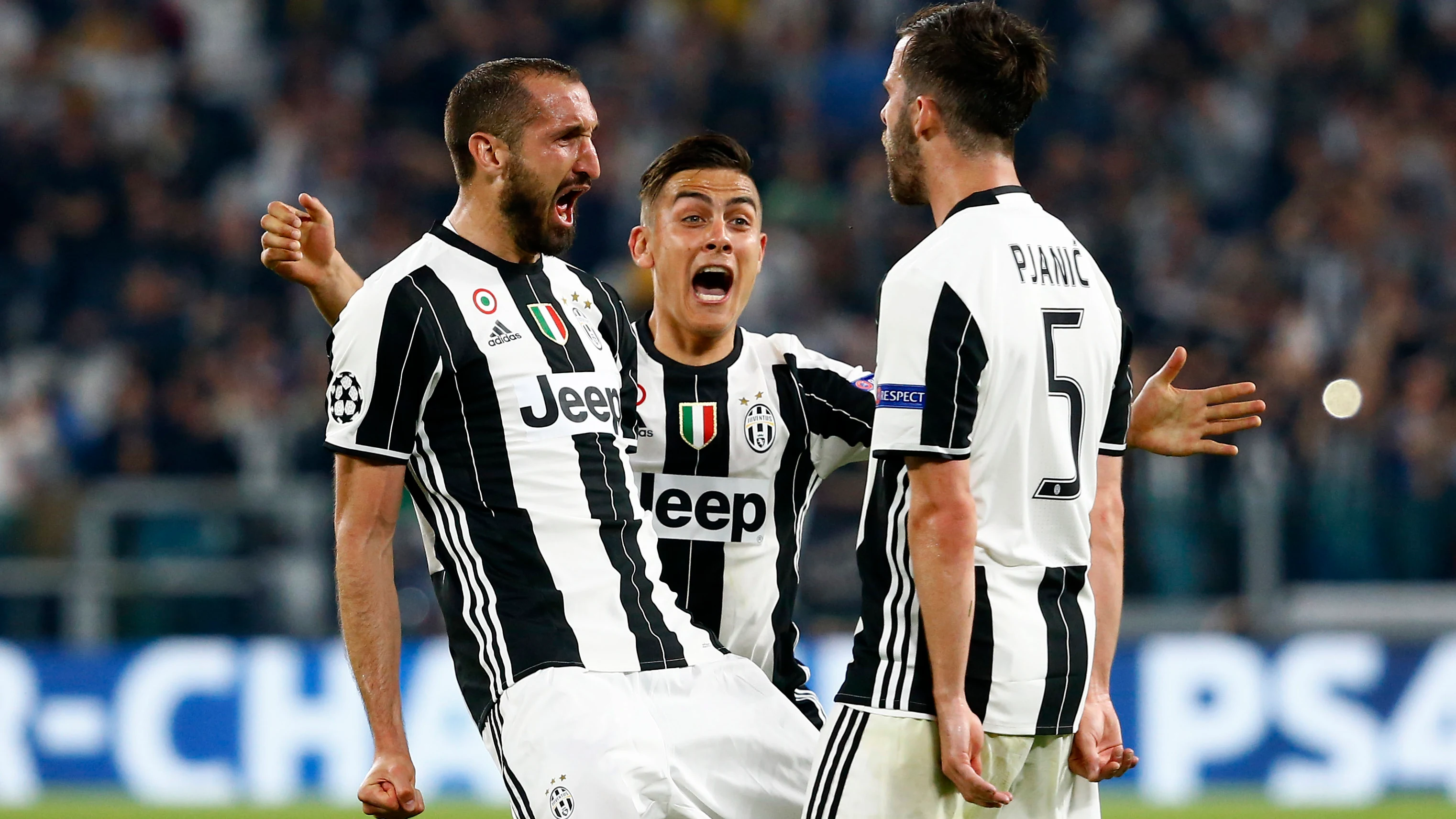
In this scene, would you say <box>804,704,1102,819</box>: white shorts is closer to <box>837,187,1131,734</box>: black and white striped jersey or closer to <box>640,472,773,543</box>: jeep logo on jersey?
<box>837,187,1131,734</box>: black and white striped jersey

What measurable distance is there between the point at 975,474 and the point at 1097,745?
0.69 m

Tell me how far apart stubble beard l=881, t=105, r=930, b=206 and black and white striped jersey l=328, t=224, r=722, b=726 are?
33.3 inches

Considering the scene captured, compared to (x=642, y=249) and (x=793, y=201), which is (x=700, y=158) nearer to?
(x=642, y=249)

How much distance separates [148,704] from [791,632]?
6.92m

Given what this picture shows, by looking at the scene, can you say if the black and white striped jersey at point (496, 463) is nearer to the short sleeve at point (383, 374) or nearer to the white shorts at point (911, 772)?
the short sleeve at point (383, 374)

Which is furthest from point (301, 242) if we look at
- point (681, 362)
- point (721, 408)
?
point (721, 408)

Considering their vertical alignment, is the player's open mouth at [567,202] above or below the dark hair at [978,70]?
below

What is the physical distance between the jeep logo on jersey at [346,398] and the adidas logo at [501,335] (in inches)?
12.2

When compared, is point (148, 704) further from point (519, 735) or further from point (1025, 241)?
point (1025, 241)

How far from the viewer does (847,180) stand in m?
13.9

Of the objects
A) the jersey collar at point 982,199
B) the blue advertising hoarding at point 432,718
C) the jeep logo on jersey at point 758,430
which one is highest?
the jersey collar at point 982,199

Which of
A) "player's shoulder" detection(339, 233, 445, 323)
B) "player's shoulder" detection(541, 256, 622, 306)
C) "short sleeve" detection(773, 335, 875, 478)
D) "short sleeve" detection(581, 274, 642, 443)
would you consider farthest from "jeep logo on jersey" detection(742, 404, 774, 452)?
"player's shoulder" detection(339, 233, 445, 323)

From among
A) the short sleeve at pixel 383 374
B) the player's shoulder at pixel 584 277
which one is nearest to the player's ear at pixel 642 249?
the player's shoulder at pixel 584 277

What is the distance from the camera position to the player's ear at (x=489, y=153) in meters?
4.29
